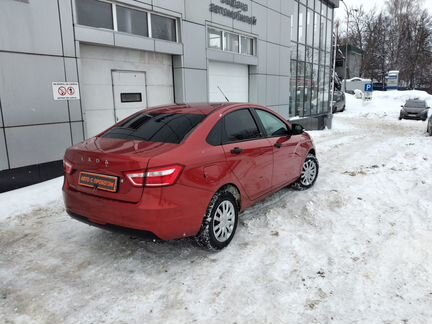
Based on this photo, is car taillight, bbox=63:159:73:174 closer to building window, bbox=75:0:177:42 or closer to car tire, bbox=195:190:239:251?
car tire, bbox=195:190:239:251

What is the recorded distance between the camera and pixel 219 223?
3727 millimetres

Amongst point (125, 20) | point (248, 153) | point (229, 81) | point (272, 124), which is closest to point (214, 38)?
point (229, 81)

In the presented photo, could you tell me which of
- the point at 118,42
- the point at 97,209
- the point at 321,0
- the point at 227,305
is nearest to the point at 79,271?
the point at 97,209

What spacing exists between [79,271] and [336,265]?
2660 millimetres

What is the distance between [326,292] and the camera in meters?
3.02

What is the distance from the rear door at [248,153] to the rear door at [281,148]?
0.18m

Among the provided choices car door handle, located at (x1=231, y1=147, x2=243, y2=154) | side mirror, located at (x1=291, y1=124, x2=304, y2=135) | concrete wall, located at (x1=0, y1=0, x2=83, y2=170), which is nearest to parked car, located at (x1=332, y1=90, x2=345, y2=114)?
side mirror, located at (x1=291, y1=124, x2=304, y2=135)

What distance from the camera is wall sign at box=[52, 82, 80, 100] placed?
6.71 metres

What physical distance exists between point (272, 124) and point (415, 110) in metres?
20.6

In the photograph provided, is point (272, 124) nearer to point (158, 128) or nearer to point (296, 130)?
point (296, 130)

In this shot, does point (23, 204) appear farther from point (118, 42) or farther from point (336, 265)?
point (336, 265)

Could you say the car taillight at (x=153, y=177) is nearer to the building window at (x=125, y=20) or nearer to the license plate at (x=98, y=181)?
the license plate at (x=98, y=181)

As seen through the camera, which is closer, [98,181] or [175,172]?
[175,172]

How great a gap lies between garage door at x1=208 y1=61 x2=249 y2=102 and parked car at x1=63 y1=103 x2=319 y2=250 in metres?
6.76
